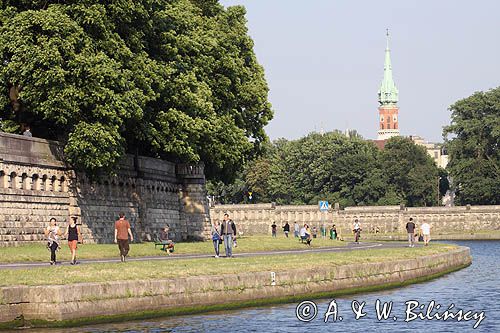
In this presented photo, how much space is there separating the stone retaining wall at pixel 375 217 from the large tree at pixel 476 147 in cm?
612

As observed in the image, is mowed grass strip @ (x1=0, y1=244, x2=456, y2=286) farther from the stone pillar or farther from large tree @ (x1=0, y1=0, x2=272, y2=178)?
the stone pillar

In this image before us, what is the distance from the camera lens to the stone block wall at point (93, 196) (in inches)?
2576

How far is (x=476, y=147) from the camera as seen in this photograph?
183875mm

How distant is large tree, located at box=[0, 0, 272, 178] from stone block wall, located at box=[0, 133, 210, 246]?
1.58 m

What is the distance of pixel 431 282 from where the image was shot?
60.4 meters

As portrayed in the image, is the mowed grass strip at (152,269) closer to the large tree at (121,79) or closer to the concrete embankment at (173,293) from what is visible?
the concrete embankment at (173,293)

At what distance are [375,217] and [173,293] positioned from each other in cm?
13784

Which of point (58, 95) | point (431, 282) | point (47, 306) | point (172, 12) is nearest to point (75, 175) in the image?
point (58, 95)

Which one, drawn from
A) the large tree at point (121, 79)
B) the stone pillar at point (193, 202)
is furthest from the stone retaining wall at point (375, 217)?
the large tree at point (121, 79)

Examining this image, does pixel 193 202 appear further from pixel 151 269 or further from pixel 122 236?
pixel 151 269

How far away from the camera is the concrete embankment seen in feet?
124

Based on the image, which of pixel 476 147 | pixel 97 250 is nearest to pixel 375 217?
pixel 476 147

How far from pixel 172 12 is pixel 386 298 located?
38.5 meters

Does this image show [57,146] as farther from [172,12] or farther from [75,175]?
[172,12]
